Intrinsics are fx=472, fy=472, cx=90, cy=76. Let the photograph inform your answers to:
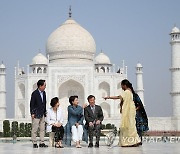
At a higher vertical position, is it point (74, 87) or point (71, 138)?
point (74, 87)

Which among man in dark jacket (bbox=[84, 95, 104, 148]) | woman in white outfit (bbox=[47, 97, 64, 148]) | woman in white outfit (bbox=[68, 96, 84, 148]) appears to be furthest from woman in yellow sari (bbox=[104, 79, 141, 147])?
woman in white outfit (bbox=[47, 97, 64, 148])

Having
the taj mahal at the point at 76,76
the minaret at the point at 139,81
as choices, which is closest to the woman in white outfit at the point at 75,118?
the taj mahal at the point at 76,76

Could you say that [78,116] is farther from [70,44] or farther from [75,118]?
[70,44]

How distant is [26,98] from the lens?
108 ft

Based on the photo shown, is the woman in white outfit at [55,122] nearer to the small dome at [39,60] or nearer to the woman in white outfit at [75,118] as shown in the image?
the woman in white outfit at [75,118]

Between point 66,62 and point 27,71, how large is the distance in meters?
2.91

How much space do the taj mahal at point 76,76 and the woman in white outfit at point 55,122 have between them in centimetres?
2368

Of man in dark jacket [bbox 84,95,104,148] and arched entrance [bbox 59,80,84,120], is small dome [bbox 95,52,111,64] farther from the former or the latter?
man in dark jacket [bbox 84,95,104,148]

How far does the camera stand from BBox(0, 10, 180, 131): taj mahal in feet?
106

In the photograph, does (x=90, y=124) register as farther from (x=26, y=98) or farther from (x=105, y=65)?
(x=105, y=65)

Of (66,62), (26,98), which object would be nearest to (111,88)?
(66,62)

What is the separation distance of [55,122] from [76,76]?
81.2 feet

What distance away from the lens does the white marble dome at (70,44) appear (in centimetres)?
3541

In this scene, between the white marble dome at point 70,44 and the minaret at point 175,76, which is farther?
the white marble dome at point 70,44
